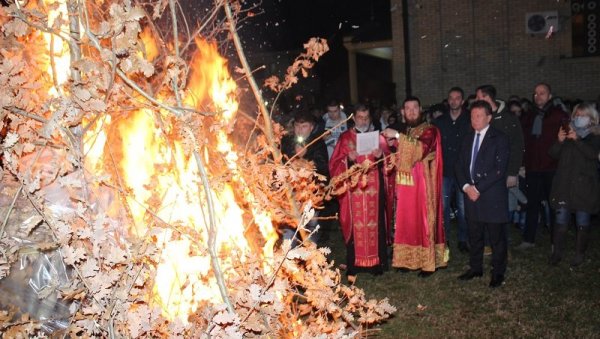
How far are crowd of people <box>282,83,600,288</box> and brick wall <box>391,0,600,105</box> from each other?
10.7m

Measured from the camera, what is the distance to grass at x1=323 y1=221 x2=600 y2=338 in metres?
5.20

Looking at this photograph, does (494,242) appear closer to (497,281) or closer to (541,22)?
(497,281)

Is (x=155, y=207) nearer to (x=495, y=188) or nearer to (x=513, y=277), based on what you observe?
(x=495, y=188)

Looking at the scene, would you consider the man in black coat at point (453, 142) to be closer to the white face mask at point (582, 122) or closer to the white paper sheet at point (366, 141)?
the white face mask at point (582, 122)

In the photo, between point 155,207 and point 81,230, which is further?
point 155,207

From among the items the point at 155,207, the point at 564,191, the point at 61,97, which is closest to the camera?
the point at 61,97

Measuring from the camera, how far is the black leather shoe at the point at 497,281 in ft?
20.8

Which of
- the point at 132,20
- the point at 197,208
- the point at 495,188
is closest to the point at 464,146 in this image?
the point at 495,188

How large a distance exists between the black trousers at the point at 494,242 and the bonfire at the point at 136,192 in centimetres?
283

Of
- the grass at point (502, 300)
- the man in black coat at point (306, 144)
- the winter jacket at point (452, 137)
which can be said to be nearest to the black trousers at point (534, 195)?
the grass at point (502, 300)

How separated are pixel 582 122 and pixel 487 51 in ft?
39.0

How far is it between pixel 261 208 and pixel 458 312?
2.68m

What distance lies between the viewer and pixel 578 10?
16.9 m

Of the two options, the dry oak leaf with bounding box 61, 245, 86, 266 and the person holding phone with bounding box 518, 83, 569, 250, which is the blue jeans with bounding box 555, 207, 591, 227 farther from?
the dry oak leaf with bounding box 61, 245, 86, 266
